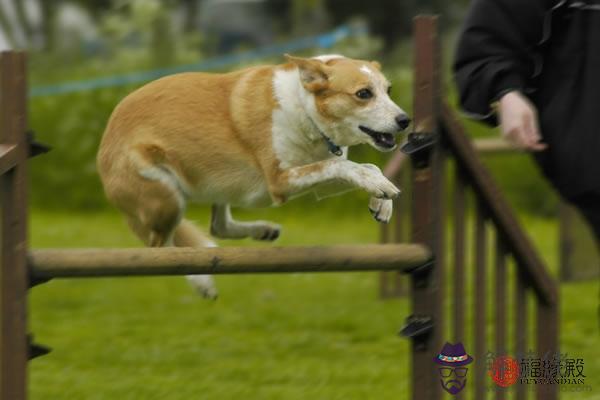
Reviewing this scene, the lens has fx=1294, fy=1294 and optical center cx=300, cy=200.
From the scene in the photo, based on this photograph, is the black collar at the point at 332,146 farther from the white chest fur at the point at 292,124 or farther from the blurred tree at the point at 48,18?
the blurred tree at the point at 48,18

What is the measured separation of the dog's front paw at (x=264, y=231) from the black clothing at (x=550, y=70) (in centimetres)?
99

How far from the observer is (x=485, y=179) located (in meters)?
4.39

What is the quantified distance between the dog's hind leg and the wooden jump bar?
0.69m

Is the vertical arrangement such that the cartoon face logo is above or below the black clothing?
below

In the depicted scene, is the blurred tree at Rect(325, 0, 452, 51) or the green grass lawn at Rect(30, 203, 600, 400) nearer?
the green grass lawn at Rect(30, 203, 600, 400)

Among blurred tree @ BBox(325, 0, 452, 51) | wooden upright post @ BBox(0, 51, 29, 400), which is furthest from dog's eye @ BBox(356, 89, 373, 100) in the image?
blurred tree @ BBox(325, 0, 452, 51)

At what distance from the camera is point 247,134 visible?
411cm

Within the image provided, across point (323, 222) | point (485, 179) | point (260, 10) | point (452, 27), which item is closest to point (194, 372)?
point (485, 179)

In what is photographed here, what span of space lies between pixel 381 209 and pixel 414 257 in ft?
0.68

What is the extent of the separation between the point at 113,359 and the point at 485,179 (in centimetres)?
327

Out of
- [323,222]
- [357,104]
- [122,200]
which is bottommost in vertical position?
[323,222]

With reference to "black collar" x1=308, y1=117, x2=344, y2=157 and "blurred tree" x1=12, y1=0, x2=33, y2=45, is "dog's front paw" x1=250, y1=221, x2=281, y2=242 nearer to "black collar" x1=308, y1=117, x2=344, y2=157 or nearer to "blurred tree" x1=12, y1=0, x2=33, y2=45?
"black collar" x1=308, y1=117, x2=344, y2=157

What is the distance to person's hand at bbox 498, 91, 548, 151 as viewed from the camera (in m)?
3.62

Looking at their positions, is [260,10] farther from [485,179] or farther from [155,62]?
[485,179]
